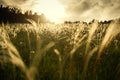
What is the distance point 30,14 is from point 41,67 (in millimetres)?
56355

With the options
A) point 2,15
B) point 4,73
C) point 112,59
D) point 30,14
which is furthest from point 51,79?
point 30,14

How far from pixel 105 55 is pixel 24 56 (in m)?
1.72

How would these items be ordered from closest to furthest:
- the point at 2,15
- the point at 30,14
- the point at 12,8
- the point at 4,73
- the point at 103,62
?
1. the point at 4,73
2. the point at 103,62
3. the point at 2,15
4. the point at 12,8
5. the point at 30,14

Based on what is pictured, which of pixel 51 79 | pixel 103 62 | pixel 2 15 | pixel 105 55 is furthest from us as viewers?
pixel 2 15

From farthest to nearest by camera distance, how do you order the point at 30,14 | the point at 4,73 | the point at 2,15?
1. the point at 30,14
2. the point at 2,15
3. the point at 4,73

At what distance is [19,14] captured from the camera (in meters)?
50.3

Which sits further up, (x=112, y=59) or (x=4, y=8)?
(x=4, y=8)

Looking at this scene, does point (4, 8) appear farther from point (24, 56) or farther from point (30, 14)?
point (24, 56)

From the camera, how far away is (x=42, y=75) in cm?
336

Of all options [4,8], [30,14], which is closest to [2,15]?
[4,8]

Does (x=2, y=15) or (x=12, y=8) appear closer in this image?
(x=2, y=15)

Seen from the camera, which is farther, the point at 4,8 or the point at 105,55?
the point at 4,8

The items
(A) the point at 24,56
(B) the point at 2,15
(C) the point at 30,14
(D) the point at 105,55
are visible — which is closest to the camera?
(A) the point at 24,56

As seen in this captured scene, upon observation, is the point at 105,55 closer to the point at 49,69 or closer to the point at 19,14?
the point at 49,69
